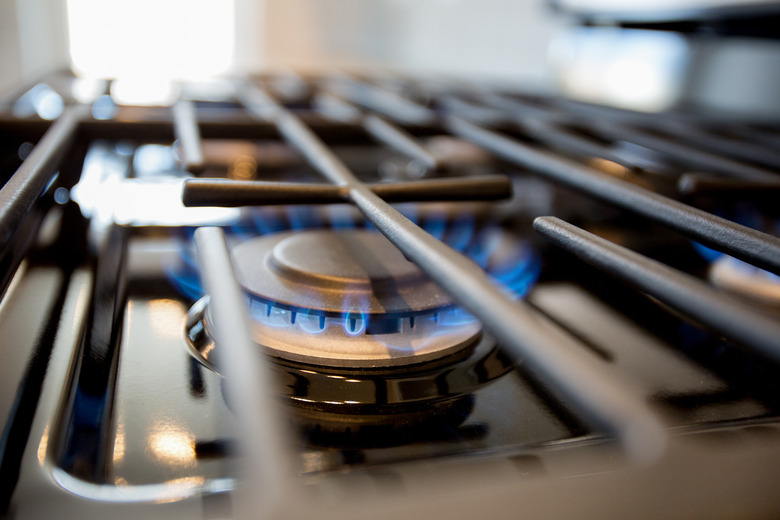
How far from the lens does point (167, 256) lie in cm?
40

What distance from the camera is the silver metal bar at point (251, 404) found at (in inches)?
5.2

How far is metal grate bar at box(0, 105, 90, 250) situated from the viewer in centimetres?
23

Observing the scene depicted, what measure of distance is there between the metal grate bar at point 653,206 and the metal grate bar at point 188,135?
219mm

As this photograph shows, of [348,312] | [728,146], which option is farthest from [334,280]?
[728,146]

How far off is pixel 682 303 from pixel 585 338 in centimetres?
15

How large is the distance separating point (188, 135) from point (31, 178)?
139 millimetres

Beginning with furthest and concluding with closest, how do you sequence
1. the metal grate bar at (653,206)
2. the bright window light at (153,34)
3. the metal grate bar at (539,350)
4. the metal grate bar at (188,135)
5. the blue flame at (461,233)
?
the bright window light at (153,34), the blue flame at (461,233), the metal grate bar at (188,135), the metal grate bar at (653,206), the metal grate bar at (539,350)

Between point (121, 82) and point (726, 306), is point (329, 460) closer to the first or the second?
point (726, 306)

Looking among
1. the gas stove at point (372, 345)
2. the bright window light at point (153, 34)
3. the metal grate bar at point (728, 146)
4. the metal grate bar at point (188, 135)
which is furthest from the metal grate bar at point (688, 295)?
the bright window light at point (153, 34)

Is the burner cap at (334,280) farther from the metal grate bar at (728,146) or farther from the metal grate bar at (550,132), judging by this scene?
the metal grate bar at (728,146)

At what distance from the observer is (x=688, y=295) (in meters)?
0.18

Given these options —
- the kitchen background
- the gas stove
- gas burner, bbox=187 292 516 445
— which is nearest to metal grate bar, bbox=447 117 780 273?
the gas stove

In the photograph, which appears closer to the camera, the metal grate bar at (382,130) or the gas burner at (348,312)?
the gas burner at (348,312)

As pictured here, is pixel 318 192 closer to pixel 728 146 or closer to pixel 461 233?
pixel 461 233
